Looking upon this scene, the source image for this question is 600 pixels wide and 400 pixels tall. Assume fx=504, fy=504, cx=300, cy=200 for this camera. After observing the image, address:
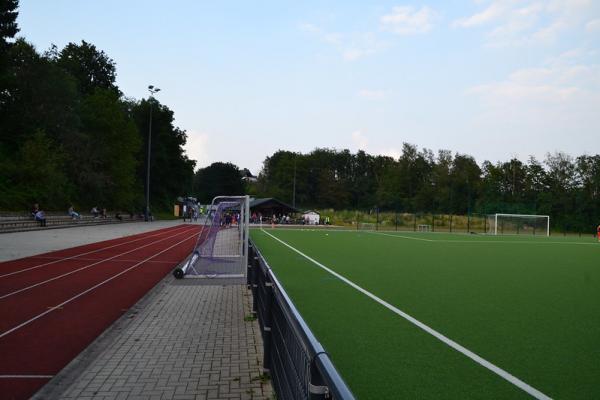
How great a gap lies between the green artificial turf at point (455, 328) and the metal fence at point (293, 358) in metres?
0.84

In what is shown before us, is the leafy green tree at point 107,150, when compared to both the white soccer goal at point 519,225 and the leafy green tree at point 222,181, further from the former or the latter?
the leafy green tree at point 222,181

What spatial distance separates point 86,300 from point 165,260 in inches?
293

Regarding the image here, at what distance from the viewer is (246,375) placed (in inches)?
200

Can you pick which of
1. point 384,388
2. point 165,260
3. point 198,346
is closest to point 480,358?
point 384,388

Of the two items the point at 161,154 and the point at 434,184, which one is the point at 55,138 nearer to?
the point at 161,154

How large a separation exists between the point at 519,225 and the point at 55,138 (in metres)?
45.2

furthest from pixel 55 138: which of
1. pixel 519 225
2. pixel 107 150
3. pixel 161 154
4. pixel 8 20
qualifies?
pixel 519 225

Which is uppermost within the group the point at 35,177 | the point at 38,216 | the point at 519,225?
the point at 35,177

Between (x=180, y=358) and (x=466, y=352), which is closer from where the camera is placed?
(x=180, y=358)

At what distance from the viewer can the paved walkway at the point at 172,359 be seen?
457 cm

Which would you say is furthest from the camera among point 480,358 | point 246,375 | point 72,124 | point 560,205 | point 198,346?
point 560,205

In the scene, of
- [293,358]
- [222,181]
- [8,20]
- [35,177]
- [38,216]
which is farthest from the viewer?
[222,181]

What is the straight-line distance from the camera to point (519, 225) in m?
49.2

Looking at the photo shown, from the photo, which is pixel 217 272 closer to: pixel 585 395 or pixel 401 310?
pixel 401 310
